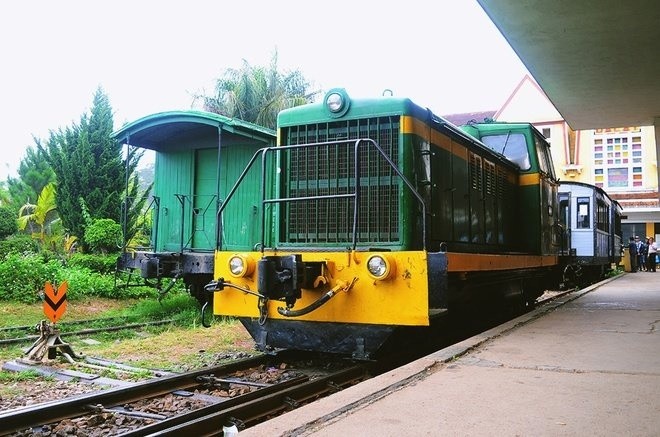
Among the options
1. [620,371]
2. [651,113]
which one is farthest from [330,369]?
[651,113]

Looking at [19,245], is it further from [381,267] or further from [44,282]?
[381,267]

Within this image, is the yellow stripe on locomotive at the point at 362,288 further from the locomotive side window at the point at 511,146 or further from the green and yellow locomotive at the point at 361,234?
the locomotive side window at the point at 511,146

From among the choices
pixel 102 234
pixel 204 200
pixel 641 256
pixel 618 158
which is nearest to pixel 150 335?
pixel 204 200

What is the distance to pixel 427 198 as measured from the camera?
586cm

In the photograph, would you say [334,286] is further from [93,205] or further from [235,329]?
[93,205]

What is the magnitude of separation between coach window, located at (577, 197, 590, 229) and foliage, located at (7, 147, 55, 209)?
21.7m

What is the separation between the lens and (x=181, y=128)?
33.7 feet

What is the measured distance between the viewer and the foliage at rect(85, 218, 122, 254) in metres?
15.4

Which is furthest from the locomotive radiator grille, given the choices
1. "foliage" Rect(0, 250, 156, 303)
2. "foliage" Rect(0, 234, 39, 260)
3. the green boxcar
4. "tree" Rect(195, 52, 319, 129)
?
"tree" Rect(195, 52, 319, 129)

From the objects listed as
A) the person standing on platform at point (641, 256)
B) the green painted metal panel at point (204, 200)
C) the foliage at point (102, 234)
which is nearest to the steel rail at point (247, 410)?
the green painted metal panel at point (204, 200)

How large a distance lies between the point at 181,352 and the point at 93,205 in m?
11.7

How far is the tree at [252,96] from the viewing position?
2331 cm

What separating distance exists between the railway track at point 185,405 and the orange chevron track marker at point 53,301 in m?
2.50

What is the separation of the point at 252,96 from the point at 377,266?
20075 mm
